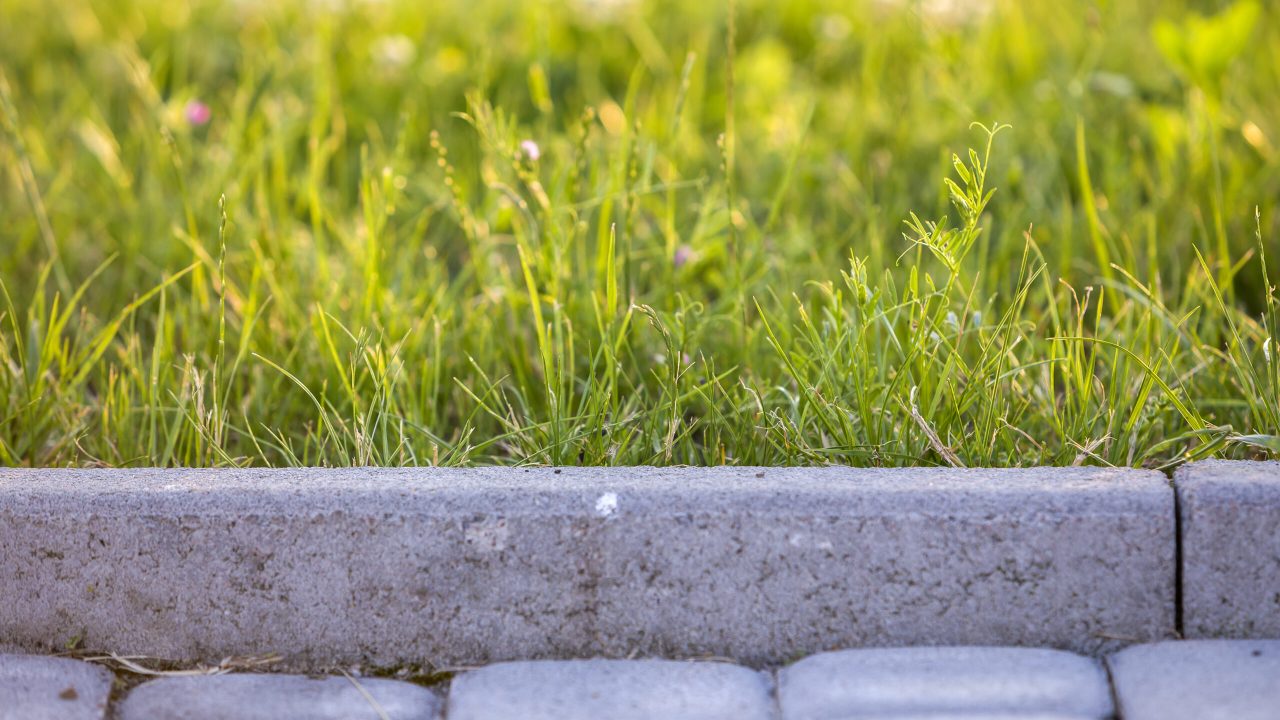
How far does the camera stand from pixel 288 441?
1817 millimetres

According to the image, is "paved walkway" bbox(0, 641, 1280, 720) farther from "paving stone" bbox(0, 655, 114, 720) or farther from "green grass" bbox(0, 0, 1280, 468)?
"green grass" bbox(0, 0, 1280, 468)

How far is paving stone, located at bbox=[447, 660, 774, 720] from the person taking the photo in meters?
1.29

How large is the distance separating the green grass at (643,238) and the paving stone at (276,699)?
357 millimetres

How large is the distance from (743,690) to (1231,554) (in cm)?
58

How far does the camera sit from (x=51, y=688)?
1.35 m

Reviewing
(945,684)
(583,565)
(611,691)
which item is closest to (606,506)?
(583,565)

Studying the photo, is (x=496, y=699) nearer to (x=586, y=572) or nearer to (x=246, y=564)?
(x=586, y=572)

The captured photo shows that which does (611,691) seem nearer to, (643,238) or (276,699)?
(276,699)

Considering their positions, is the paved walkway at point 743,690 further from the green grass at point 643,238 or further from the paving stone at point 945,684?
the green grass at point 643,238

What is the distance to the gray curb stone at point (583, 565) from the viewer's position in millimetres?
1382

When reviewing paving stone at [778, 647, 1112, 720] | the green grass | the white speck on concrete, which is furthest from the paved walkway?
the green grass

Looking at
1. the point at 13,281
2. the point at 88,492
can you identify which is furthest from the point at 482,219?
the point at 88,492

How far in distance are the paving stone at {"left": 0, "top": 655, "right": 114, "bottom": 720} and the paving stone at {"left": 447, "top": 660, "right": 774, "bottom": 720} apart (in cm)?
41

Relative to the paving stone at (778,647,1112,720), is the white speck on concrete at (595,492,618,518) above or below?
above
